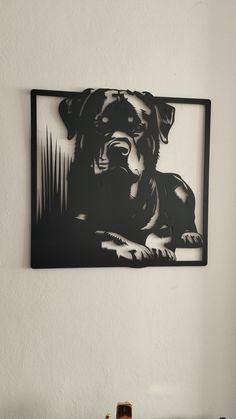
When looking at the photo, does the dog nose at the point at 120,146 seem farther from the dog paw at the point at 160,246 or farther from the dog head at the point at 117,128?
the dog paw at the point at 160,246

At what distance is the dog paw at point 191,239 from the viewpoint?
5.40 ft

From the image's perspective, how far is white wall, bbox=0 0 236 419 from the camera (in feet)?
5.07

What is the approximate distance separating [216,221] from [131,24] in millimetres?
725

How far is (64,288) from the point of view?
158 centimetres

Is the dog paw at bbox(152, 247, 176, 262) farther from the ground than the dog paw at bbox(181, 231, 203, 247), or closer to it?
closer to it

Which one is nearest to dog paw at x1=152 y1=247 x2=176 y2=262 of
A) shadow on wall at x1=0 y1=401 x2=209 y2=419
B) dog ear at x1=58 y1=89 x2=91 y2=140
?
dog ear at x1=58 y1=89 x2=91 y2=140

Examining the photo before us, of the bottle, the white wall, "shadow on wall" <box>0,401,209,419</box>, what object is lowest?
"shadow on wall" <box>0,401,209,419</box>

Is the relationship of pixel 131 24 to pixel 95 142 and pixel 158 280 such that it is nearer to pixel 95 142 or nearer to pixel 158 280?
pixel 95 142

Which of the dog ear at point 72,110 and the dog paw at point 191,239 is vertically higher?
the dog ear at point 72,110

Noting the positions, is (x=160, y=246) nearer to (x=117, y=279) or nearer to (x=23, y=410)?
(x=117, y=279)

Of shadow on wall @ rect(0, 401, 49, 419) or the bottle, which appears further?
shadow on wall @ rect(0, 401, 49, 419)

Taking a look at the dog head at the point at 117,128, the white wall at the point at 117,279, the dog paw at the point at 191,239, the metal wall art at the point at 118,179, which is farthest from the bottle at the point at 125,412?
the dog head at the point at 117,128

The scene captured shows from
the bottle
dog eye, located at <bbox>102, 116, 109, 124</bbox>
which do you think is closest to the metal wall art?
dog eye, located at <bbox>102, 116, 109, 124</bbox>

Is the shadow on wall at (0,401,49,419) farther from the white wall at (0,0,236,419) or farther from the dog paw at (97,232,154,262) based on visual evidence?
the dog paw at (97,232,154,262)
